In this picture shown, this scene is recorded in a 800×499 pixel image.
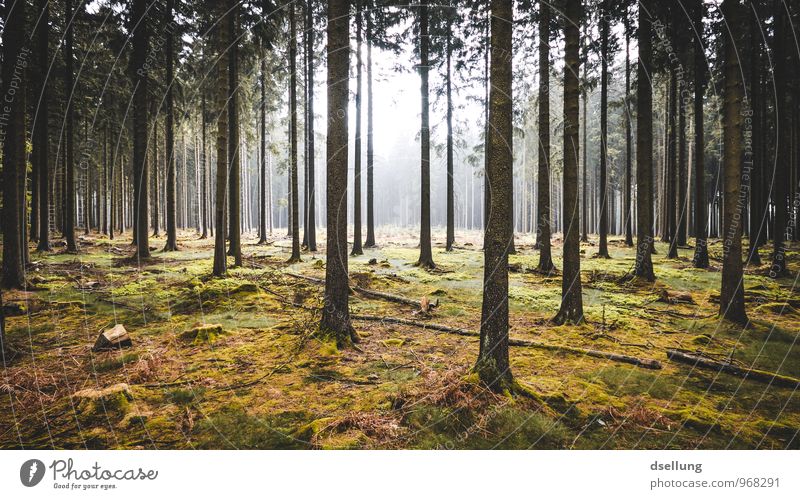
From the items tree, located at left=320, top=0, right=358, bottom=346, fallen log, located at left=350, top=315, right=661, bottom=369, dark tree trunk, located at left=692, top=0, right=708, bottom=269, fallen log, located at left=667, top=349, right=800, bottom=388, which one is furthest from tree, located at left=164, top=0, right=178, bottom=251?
dark tree trunk, located at left=692, top=0, right=708, bottom=269

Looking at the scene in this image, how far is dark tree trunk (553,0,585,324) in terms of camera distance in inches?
263

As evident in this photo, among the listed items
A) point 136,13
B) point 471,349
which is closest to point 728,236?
point 471,349

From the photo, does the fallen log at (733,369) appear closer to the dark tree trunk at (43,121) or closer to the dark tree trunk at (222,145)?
the dark tree trunk at (222,145)

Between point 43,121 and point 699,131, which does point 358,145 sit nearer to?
point 43,121

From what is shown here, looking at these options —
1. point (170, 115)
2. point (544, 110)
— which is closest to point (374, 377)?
point (544, 110)

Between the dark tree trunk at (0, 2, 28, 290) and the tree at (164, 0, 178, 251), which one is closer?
the dark tree trunk at (0, 2, 28, 290)

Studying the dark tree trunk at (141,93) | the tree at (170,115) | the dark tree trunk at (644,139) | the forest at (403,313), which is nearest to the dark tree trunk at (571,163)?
the forest at (403,313)

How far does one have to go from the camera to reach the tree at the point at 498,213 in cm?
409

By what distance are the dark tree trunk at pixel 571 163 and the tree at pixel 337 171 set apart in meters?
4.32

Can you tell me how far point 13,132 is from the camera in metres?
8.66

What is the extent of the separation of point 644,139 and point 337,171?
11323mm

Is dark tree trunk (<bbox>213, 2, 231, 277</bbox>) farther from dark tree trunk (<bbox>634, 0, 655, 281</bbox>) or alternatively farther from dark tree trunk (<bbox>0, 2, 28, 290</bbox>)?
dark tree trunk (<bbox>634, 0, 655, 281</bbox>)

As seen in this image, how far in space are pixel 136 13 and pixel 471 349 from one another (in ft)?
60.9
